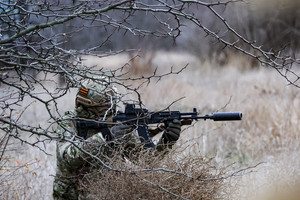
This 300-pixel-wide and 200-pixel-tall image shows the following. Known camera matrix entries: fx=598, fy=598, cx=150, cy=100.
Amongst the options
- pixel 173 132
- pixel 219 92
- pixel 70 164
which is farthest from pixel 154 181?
pixel 219 92

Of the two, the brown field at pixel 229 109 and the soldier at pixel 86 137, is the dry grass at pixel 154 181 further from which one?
the brown field at pixel 229 109

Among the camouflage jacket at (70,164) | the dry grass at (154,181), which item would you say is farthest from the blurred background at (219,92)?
the dry grass at (154,181)

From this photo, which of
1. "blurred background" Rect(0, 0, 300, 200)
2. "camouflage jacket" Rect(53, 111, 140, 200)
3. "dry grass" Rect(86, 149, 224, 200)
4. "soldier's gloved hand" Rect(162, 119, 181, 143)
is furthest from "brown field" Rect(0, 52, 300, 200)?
"dry grass" Rect(86, 149, 224, 200)

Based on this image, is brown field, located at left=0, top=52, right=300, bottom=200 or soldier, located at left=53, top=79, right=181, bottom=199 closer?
soldier, located at left=53, top=79, right=181, bottom=199

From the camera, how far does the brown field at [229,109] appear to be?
282 inches

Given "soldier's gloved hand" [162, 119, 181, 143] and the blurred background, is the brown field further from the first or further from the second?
"soldier's gloved hand" [162, 119, 181, 143]

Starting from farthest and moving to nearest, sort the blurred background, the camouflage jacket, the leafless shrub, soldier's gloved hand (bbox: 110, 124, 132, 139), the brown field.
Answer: the blurred background → the brown field → the camouflage jacket → soldier's gloved hand (bbox: 110, 124, 132, 139) → the leafless shrub

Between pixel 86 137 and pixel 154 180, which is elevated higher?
pixel 86 137

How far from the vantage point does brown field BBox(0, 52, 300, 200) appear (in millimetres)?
7168

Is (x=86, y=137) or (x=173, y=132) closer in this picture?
(x=173, y=132)

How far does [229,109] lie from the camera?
33.8ft

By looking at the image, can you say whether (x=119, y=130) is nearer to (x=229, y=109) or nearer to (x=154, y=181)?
(x=154, y=181)

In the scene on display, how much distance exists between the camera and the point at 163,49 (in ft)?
40.4

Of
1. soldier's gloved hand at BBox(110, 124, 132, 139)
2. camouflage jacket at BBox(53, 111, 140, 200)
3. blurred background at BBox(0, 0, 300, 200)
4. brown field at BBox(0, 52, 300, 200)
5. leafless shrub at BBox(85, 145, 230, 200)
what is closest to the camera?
leafless shrub at BBox(85, 145, 230, 200)
